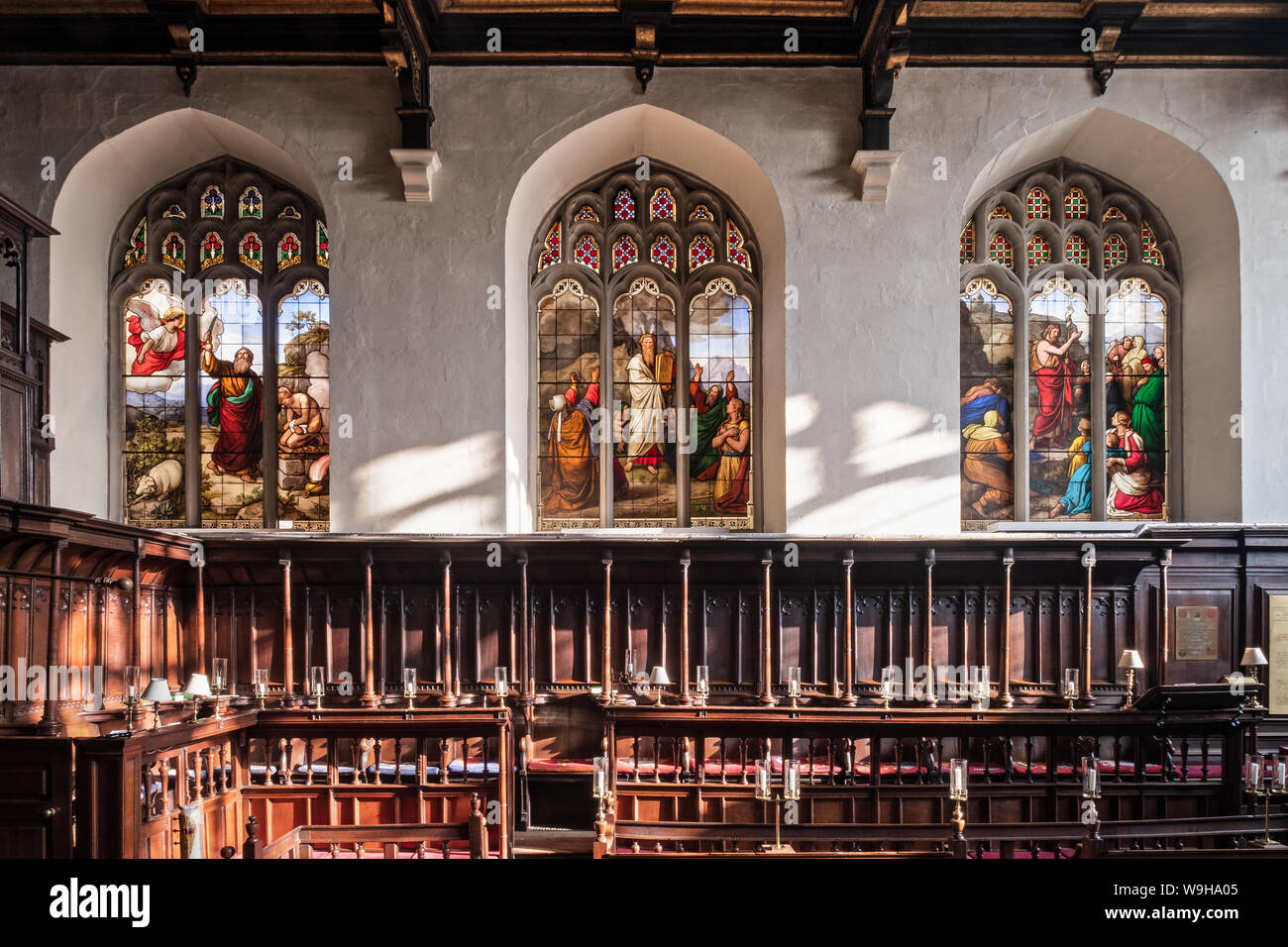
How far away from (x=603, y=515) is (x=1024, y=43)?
7325 mm

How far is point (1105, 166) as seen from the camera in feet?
43.1

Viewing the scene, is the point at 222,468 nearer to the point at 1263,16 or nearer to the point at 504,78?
the point at 504,78

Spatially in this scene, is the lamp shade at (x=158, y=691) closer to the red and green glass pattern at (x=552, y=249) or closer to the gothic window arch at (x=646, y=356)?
the gothic window arch at (x=646, y=356)

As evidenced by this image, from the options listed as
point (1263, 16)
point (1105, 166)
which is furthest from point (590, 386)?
point (1263, 16)

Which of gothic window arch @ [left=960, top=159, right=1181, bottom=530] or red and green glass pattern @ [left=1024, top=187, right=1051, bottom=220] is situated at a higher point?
red and green glass pattern @ [left=1024, top=187, right=1051, bottom=220]

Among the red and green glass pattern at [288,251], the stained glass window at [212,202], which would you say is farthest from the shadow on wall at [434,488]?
the stained glass window at [212,202]

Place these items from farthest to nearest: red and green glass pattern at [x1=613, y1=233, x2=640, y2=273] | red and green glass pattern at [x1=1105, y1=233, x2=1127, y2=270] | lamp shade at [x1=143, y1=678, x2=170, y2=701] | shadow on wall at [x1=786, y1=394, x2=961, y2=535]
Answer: red and green glass pattern at [x1=1105, y1=233, x2=1127, y2=270] → red and green glass pattern at [x1=613, y1=233, x2=640, y2=273] → shadow on wall at [x1=786, y1=394, x2=961, y2=535] → lamp shade at [x1=143, y1=678, x2=170, y2=701]

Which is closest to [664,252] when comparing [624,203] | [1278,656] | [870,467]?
[624,203]

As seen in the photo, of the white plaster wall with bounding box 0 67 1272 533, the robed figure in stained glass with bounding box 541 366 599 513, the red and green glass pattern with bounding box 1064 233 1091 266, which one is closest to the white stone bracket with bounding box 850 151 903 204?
the white plaster wall with bounding box 0 67 1272 533

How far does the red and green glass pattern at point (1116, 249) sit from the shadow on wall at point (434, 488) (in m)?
8.05

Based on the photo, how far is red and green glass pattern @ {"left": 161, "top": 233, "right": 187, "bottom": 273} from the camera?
1304cm

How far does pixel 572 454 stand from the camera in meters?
12.9

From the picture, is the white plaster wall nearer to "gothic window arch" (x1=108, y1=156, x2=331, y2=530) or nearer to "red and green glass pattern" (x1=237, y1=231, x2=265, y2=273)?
A: "gothic window arch" (x1=108, y1=156, x2=331, y2=530)

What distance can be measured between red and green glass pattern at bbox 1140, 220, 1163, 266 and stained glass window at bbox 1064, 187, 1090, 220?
29.5 inches
